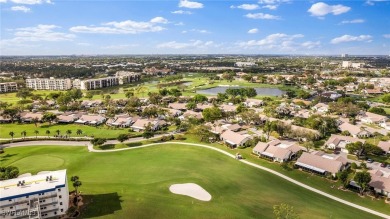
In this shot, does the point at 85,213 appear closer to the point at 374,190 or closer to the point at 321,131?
the point at 374,190

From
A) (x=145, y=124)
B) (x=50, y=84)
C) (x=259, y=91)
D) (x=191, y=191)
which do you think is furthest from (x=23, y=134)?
(x=259, y=91)

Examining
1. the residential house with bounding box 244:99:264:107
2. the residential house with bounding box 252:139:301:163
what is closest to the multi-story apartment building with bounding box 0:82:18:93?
the residential house with bounding box 244:99:264:107

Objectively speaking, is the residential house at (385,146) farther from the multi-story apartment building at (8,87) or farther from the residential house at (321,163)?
Answer: the multi-story apartment building at (8,87)

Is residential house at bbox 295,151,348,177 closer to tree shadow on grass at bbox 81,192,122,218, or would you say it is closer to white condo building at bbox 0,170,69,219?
tree shadow on grass at bbox 81,192,122,218

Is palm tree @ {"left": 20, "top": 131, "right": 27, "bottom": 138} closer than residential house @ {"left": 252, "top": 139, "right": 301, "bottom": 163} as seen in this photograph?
No

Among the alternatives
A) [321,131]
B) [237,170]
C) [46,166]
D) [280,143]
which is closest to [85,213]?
[46,166]

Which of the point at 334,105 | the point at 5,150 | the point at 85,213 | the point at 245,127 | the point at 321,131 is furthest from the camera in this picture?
the point at 334,105

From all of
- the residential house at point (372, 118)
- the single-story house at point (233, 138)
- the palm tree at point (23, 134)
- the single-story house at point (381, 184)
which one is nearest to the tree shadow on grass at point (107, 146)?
the palm tree at point (23, 134)
